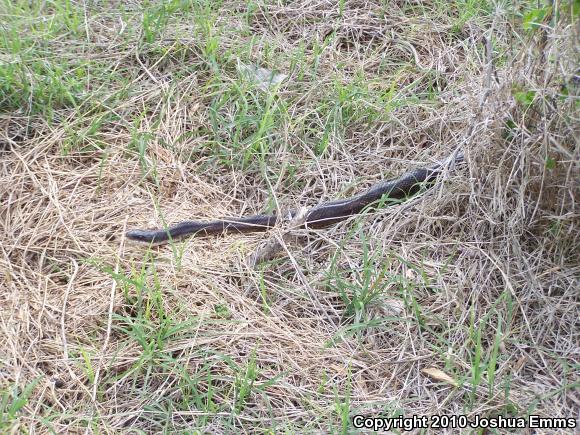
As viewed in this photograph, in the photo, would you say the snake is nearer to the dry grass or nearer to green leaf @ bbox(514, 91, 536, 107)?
the dry grass

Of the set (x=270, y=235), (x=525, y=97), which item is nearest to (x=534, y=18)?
(x=525, y=97)

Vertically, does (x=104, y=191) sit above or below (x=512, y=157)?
below

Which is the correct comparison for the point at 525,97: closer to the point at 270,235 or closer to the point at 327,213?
the point at 327,213

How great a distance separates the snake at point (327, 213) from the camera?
3133 mm

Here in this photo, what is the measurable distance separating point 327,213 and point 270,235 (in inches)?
11.4

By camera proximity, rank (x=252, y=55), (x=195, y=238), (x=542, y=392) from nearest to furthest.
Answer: (x=542, y=392) → (x=195, y=238) → (x=252, y=55)

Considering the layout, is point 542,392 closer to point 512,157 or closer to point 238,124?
point 512,157

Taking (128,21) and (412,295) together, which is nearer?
(412,295)

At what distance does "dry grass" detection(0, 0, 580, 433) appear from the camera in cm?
250

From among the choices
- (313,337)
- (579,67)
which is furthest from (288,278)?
(579,67)

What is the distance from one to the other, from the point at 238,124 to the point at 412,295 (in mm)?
1345

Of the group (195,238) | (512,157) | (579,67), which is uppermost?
(579,67)

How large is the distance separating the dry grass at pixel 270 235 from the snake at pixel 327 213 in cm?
7

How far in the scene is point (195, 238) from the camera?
10.4 feet
